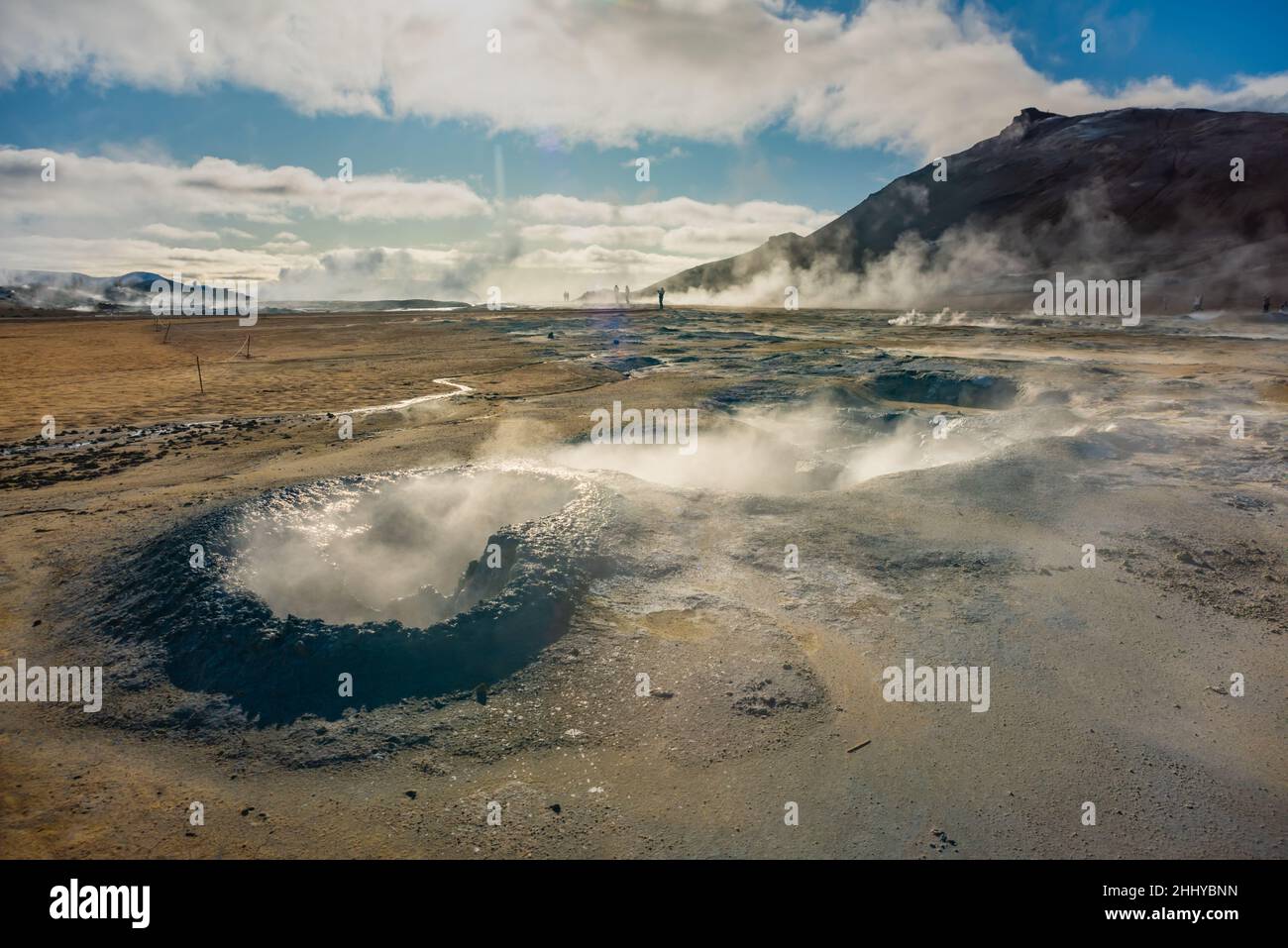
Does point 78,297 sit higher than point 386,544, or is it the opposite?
point 78,297

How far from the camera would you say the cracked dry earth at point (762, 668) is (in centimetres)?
377

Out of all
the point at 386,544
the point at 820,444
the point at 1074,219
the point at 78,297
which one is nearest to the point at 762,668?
the point at 386,544

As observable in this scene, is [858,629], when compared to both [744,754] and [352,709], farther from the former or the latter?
[352,709]

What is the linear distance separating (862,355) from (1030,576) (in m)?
15.6

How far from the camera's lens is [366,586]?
676cm

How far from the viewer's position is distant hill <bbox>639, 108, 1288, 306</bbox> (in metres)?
52.2

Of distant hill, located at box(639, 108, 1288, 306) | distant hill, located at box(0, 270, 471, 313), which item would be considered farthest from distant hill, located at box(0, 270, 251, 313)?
distant hill, located at box(639, 108, 1288, 306)

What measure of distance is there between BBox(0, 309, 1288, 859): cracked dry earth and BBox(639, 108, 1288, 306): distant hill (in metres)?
46.0

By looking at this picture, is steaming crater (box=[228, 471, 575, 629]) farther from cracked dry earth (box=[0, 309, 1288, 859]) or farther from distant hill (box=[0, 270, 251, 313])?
distant hill (box=[0, 270, 251, 313])

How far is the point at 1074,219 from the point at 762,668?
7739 cm

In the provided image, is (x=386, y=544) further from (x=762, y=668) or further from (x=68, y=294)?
(x=68, y=294)

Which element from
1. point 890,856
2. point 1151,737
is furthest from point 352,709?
point 1151,737

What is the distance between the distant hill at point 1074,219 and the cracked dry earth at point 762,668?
45987mm

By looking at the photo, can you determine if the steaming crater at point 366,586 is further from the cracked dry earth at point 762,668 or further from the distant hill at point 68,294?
the distant hill at point 68,294
